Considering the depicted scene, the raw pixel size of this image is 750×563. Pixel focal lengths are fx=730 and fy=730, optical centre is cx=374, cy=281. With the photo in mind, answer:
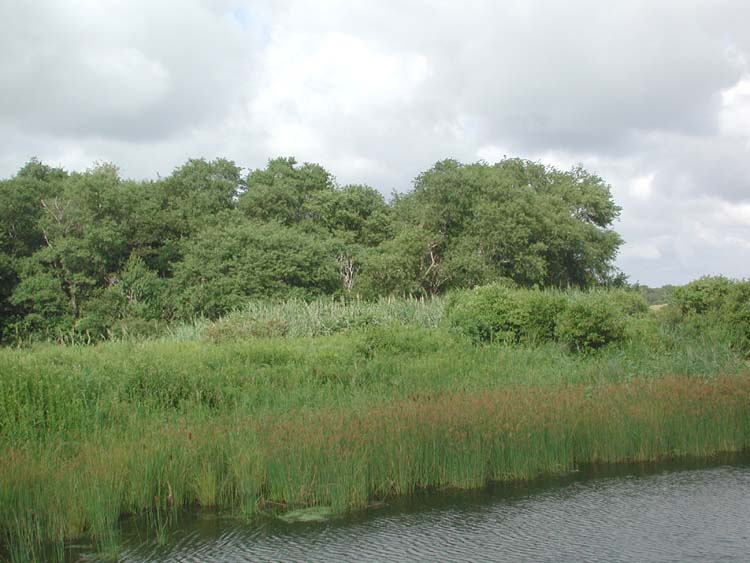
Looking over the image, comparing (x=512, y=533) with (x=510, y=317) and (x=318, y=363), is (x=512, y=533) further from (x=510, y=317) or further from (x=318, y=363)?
(x=510, y=317)

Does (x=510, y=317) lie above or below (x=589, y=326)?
above

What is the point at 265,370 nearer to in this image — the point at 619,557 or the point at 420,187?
the point at 619,557

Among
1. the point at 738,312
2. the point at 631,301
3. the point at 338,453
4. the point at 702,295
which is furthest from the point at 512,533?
the point at 631,301

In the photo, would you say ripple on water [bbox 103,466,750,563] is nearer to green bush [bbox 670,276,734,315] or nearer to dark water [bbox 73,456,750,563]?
dark water [bbox 73,456,750,563]

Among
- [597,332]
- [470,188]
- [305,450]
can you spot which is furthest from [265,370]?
[470,188]

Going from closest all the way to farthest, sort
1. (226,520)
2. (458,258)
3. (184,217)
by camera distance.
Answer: (226,520)
(458,258)
(184,217)

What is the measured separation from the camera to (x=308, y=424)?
8.88m

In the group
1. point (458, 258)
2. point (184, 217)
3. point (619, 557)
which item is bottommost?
point (619, 557)

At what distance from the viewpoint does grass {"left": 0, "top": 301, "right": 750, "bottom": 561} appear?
758cm

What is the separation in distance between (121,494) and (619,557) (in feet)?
16.0

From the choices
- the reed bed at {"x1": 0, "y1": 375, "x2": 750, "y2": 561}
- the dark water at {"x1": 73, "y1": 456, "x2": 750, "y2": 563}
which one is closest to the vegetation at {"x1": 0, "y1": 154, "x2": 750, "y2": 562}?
the reed bed at {"x1": 0, "y1": 375, "x2": 750, "y2": 561}

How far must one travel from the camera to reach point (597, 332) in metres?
16.1

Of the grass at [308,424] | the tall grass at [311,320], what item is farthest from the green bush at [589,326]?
the tall grass at [311,320]

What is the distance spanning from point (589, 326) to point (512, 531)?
959 cm
